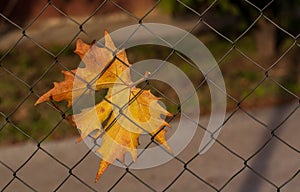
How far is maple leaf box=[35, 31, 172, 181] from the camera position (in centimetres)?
242

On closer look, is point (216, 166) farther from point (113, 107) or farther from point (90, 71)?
point (90, 71)

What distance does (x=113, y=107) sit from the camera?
8.19 ft

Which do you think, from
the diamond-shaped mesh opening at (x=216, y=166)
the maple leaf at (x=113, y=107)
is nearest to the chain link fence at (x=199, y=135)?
the diamond-shaped mesh opening at (x=216, y=166)

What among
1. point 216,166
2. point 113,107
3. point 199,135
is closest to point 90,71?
point 113,107

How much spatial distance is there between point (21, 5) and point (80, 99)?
568cm

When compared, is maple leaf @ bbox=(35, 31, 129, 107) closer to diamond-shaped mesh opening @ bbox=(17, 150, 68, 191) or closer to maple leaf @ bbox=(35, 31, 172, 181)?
maple leaf @ bbox=(35, 31, 172, 181)

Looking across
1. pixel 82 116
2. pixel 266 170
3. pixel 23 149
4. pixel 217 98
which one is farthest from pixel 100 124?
pixel 217 98

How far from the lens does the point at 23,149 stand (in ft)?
16.6

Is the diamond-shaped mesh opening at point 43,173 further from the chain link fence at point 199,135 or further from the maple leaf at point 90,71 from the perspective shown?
the maple leaf at point 90,71

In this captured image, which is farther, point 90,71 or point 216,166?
point 216,166

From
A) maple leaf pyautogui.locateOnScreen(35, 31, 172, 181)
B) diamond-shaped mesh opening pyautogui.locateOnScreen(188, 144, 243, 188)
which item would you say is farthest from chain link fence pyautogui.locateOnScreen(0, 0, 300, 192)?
maple leaf pyautogui.locateOnScreen(35, 31, 172, 181)

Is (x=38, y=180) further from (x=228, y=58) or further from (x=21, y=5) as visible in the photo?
(x=21, y=5)

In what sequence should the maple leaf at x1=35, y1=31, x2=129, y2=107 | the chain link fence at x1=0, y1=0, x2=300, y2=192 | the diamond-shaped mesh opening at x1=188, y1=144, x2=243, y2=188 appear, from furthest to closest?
the diamond-shaped mesh opening at x1=188, y1=144, x2=243, y2=188
the chain link fence at x1=0, y1=0, x2=300, y2=192
the maple leaf at x1=35, y1=31, x2=129, y2=107

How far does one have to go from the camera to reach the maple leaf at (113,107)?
7.93 ft
